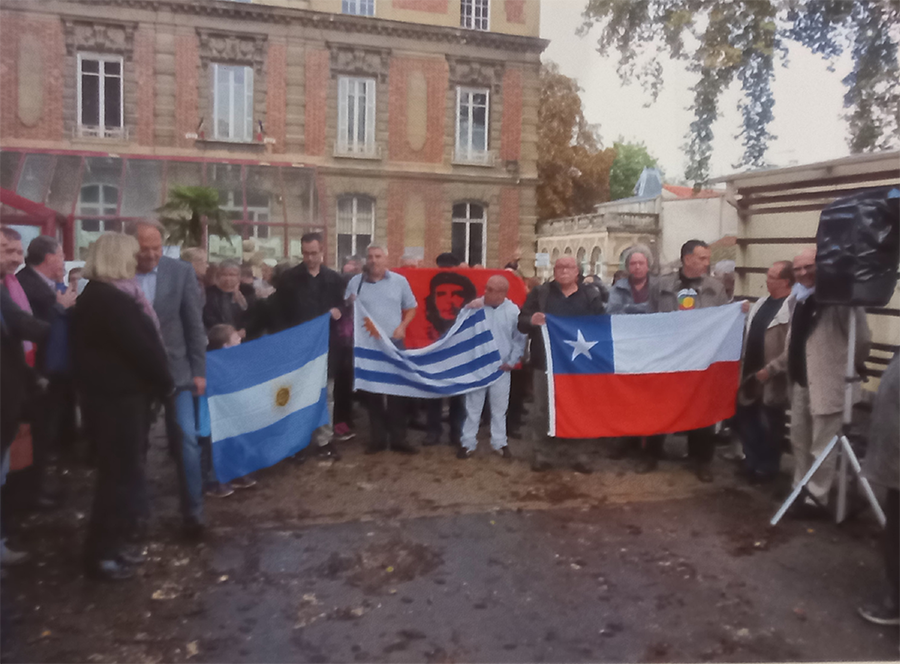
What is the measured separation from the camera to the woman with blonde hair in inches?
136

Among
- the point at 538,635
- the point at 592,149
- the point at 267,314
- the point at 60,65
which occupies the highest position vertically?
the point at 60,65

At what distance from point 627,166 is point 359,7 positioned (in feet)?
30.0

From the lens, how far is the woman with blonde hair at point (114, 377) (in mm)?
3451

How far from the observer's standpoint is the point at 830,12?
243 inches

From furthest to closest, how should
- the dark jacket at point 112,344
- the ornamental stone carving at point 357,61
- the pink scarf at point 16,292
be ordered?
1. the ornamental stone carving at point 357,61
2. the pink scarf at point 16,292
3. the dark jacket at point 112,344

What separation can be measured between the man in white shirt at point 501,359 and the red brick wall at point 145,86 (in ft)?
35.6

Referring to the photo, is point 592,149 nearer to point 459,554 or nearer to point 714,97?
point 714,97

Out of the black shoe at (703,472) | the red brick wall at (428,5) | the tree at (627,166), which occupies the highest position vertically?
the red brick wall at (428,5)

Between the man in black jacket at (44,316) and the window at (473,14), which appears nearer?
the man in black jacket at (44,316)

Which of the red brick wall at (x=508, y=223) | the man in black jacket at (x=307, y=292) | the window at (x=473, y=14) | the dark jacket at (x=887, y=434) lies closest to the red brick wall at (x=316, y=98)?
the window at (x=473, y=14)

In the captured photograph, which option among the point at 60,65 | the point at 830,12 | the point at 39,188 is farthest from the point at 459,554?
the point at 39,188

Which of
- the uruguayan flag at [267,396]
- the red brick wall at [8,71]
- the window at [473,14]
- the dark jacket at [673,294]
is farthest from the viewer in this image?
the red brick wall at [8,71]

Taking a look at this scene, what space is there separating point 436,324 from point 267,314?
188 centimetres

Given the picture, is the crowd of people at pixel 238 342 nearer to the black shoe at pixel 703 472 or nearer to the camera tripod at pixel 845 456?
the black shoe at pixel 703 472
